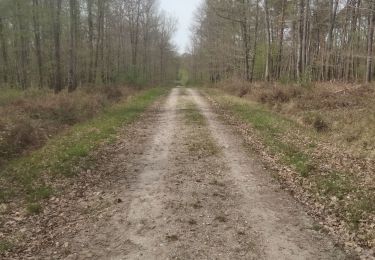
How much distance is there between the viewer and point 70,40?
27141mm

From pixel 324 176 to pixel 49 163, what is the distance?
7.33 m

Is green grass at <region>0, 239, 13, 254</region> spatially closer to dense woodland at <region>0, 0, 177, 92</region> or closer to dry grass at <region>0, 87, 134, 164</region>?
dry grass at <region>0, 87, 134, 164</region>

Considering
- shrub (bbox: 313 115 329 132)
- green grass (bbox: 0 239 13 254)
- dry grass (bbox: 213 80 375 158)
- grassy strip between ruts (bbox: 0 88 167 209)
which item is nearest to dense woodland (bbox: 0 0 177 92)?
grassy strip between ruts (bbox: 0 88 167 209)

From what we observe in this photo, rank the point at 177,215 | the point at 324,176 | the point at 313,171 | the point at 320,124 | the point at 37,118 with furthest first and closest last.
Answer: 1. the point at 37,118
2. the point at 320,124
3. the point at 313,171
4. the point at 324,176
5. the point at 177,215

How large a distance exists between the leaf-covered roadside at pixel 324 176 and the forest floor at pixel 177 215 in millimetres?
385

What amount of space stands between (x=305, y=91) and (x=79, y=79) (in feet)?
90.9

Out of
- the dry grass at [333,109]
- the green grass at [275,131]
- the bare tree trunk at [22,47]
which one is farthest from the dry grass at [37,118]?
the dry grass at [333,109]

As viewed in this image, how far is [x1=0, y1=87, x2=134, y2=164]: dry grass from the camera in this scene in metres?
12.9

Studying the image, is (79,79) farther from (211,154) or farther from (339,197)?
(339,197)

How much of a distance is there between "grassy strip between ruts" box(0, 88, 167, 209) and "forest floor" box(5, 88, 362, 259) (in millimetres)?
528

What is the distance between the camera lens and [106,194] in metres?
8.69

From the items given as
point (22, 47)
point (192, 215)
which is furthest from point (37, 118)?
point (22, 47)

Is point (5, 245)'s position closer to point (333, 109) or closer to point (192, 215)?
point (192, 215)

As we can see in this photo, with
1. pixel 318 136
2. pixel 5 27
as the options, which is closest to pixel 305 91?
pixel 318 136
